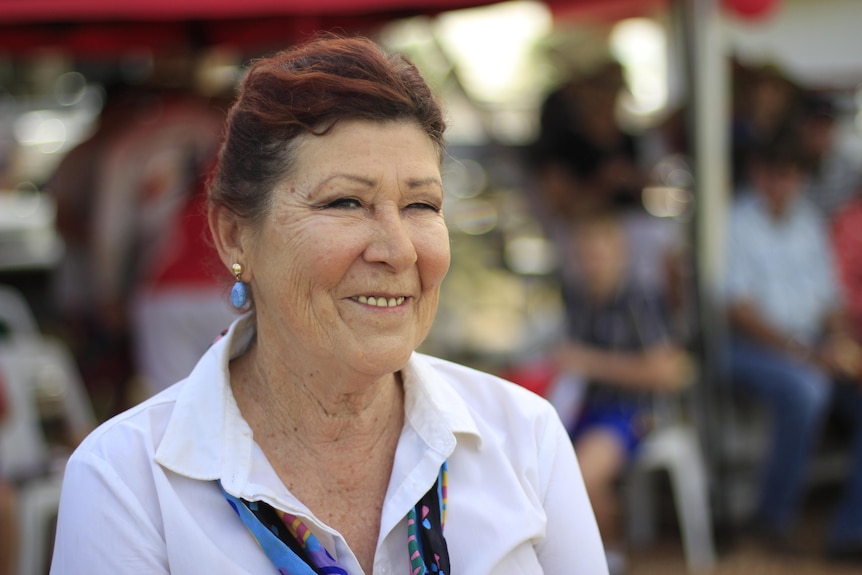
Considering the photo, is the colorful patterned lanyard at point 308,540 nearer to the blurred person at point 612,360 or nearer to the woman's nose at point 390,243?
the woman's nose at point 390,243

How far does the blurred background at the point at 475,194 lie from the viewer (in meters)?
4.16

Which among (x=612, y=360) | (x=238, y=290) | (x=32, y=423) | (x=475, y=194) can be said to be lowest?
(x=612, y=360)

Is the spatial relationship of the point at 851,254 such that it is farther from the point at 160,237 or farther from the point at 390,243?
the point at 390,243

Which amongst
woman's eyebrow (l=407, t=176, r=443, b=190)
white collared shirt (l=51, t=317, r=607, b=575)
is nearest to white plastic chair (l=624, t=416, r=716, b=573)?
white collared shirt (l=51, t=317, r=607, b=575)

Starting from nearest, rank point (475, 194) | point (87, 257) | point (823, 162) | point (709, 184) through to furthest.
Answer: point (709, 184), point (87, 257), point (823, 162), point (475, 194)

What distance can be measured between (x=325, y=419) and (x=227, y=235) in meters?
0.39

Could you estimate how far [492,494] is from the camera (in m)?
1.75

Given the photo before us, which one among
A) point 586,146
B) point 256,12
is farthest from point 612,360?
point 256,12

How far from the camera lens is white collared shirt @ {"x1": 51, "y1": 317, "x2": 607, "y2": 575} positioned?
156 centimetres

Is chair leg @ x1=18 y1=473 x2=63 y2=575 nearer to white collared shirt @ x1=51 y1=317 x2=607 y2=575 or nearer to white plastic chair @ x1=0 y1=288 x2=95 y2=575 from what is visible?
white plastic chair @ x1=0 y1=288 x2=95 y2=575

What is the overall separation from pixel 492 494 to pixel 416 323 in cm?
34

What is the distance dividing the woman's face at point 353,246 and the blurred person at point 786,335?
11.8 ft

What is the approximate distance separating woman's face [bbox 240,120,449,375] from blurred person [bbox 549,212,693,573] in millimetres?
2633

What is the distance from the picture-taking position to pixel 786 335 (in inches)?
194
